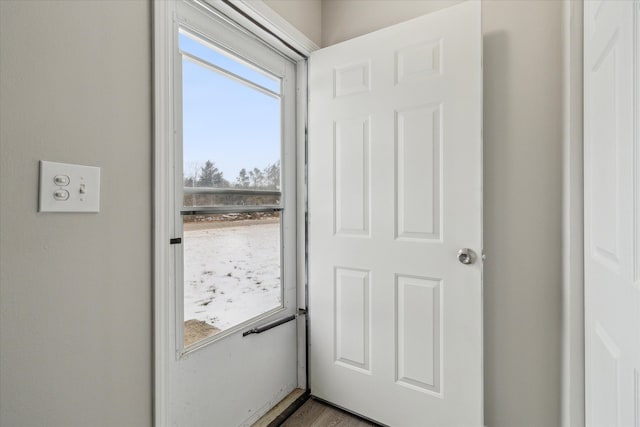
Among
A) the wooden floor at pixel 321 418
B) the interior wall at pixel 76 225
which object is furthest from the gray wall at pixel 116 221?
the wooden floor at pixel 321 418

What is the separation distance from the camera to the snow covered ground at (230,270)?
1.24 m

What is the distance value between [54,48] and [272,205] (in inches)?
40.0

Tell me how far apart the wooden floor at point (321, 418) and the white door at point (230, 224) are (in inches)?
5.5

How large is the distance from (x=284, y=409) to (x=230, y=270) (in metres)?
0.83

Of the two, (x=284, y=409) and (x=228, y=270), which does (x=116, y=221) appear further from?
(x=284, y=409)

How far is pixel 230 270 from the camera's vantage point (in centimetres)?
138

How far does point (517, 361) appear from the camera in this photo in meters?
1.31

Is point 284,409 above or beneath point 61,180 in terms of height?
beneath

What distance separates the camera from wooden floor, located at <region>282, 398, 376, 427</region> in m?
1.52

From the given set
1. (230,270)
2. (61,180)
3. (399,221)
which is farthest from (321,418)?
(61,180)

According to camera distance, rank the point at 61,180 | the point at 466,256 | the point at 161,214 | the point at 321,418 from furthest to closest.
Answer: the point at 321,418, the point at 466,256, the point at 161,214, the point at 61,180

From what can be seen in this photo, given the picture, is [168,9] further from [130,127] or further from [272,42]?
[272,42]
